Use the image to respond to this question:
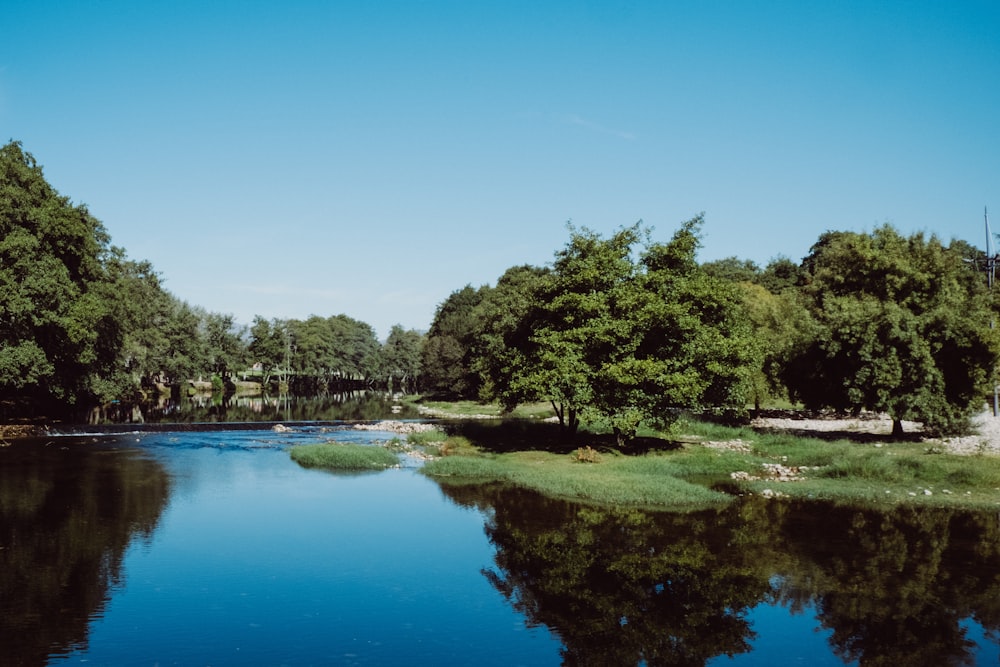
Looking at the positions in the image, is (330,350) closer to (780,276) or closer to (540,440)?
(780,276)

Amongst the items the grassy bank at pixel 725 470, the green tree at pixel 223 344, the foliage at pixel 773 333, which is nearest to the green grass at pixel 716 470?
the grassy bank at pixel 725 470

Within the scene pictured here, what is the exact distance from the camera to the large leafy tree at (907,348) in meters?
47.9

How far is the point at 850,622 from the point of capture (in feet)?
66.9

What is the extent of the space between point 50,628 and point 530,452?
113ft

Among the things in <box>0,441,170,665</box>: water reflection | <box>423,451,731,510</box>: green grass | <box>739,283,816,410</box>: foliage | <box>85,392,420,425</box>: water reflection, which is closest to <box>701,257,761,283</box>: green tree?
<box>739,283,816,410</box>: foliage

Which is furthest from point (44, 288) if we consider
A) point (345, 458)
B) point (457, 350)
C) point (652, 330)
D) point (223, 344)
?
point (223, 344)

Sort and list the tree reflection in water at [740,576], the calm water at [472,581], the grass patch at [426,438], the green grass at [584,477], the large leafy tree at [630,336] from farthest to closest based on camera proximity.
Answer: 1. the grass patch at [426,438]
2. the large leafy tree at [630,336]
3. the green grass at [584,477]
4. the tree reflection in water at [740,576]
5. the calm water at [472,581]

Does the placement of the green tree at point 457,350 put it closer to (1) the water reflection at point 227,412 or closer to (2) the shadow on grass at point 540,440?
(1) the water reflection at point 227,412

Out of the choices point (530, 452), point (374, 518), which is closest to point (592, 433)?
point (530, 452)

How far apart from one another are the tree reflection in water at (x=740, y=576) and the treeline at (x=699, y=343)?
12.2 meters

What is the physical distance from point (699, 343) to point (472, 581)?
89.2 ft

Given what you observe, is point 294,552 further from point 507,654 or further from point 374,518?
point 507,654

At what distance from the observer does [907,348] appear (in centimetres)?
4903

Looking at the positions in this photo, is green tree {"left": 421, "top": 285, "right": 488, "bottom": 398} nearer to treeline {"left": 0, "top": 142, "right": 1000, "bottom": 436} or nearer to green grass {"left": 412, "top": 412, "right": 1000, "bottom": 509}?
treeline {"left": 0, "top": 142, "right": 1000, "bottom": 436}
